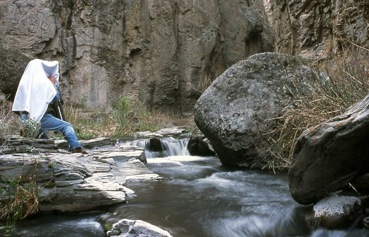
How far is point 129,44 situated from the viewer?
19.5m

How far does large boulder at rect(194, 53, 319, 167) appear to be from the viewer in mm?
7305

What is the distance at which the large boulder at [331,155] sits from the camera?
4129 millimetres

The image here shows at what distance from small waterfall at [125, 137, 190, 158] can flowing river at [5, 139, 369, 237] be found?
12.4ft

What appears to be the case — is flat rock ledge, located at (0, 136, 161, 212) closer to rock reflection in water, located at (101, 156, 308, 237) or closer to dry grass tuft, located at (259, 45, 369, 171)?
rock reflection in water, located at (101, 156, 308, 237)

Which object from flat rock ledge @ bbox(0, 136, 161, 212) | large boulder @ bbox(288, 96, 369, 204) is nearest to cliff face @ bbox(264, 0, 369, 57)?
large boulder @ bbox(288, 96, 369, 204)

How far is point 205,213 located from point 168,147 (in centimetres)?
583

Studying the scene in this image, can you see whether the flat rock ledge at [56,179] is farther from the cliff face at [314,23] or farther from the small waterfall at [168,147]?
the cliff face at [314,23]

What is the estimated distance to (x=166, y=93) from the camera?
65.2 feet

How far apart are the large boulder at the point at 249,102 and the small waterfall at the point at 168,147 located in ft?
8.24

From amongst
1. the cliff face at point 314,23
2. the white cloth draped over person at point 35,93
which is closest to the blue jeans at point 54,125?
the white cloth draped over person at point 35,93

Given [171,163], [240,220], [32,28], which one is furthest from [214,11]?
[240,220]

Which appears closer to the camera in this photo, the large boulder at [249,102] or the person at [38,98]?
the person at [38,98]

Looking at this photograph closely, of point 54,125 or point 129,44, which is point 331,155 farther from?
point 129,44

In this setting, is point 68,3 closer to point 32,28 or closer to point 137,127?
point 32,28
